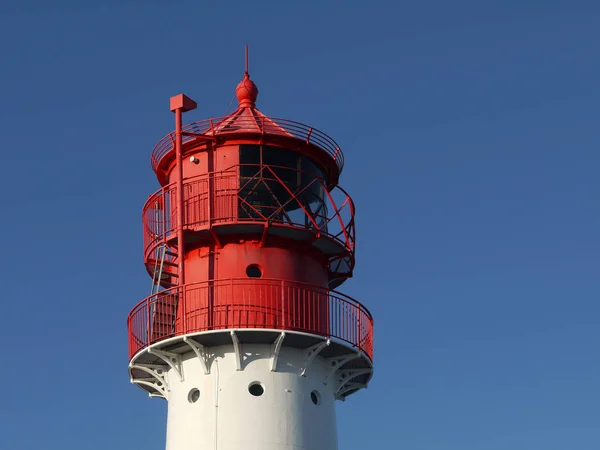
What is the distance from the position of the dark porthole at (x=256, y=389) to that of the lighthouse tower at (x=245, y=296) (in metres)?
0.04

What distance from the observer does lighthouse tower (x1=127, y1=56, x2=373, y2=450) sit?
32.7m

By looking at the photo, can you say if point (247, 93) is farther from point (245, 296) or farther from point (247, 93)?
point (245, 296)

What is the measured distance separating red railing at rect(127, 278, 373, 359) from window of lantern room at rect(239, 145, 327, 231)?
1864 mm

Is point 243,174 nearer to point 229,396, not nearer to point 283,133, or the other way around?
point 283,133

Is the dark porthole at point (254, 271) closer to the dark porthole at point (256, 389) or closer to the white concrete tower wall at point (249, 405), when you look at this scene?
the white concrete tower wall at point (249, 405)

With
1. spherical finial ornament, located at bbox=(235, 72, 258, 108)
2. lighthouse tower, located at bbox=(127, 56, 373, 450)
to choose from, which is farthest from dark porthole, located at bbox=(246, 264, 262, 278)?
spherical finial ornament, located at bbox=(235, 72, 258, 108)

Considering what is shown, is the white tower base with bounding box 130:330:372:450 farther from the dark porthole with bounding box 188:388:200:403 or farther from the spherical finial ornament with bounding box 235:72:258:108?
the spherical finial ornament with bounding box 235:72:258:108

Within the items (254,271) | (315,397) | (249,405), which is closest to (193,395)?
(249,405)

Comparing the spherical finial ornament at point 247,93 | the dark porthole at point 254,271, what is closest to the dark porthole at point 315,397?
the dark porthole at point 254,271

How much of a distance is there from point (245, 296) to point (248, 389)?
2.36m

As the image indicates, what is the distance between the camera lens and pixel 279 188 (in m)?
34.4

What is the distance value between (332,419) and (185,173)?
7.68 m

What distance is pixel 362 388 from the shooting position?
36.1m

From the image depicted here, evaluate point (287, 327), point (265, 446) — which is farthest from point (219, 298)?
Result: point (265, 446)
